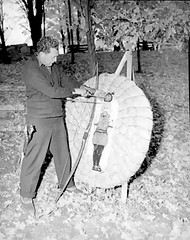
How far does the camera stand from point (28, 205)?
3844 mm

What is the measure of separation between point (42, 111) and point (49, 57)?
27.0 inches

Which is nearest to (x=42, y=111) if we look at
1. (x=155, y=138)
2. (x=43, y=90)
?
(x=43, y=90)

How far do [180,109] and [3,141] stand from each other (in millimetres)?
5074

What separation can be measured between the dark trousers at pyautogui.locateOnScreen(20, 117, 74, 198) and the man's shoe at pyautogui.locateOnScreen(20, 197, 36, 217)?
61 mm

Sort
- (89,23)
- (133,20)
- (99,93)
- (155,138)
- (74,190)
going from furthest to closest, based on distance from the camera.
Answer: (155,138) < (89,23) < (133,20) < (74,190) < (99,93)

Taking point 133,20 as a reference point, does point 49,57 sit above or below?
below

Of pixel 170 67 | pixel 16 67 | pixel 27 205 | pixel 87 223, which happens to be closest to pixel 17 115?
pixel 27 205

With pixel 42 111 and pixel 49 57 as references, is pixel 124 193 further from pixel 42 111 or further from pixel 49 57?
pixel 49 57

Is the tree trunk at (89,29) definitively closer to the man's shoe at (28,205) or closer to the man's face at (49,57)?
the man's face at (49,57)

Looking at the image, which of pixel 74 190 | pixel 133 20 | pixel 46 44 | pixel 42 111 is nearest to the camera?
pixel 46 44

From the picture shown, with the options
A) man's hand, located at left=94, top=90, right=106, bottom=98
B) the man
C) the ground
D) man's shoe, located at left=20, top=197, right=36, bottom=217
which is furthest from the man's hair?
the ground

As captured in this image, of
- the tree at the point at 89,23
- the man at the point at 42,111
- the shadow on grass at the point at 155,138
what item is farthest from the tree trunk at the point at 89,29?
the man at the point at 42,111

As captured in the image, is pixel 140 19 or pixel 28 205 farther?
pixel 140 19

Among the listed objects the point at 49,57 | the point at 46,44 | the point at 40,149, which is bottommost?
the point at 40,149
